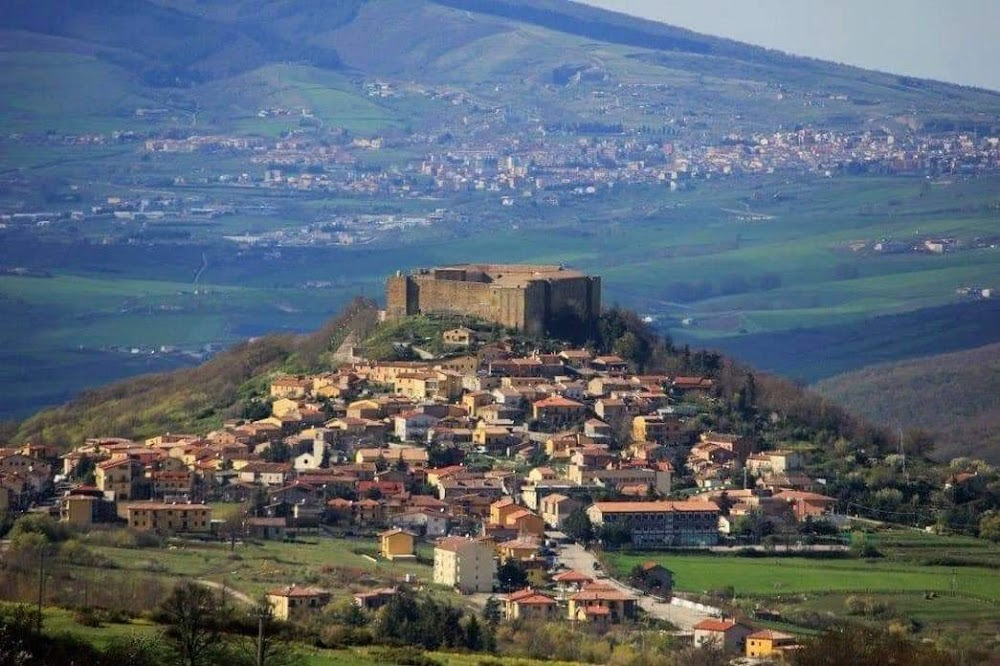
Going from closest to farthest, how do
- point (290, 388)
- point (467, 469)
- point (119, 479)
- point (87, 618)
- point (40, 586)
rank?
point (87, 618)
point (40, 586)
point (119, 479)
point (467, 469)
point (290, 388)

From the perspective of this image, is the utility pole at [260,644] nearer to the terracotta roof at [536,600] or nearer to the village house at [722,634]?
the village house at [722,634]

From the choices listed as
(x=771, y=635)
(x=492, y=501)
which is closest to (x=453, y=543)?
(x=492, y=501)

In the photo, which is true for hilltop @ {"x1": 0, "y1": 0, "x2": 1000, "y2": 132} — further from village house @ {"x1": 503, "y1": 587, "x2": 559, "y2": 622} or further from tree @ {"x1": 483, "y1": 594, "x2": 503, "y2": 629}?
tree @ {"x1": 483, "y1": 594, "x2": 503, "y2": 629}

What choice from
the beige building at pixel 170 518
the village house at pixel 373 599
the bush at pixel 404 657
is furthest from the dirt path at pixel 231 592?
the beige building at pixel 170 518

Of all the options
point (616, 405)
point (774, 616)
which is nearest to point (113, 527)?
point (774, 616)

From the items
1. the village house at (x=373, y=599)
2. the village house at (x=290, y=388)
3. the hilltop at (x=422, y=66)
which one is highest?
the hilltop at (x=422, y=66)

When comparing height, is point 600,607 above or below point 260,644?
below

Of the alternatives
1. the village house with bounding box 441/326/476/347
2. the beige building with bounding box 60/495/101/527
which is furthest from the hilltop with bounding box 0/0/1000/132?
the beige building with bounding box 60/495/101/527

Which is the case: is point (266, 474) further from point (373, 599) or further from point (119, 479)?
point (373, 599)
